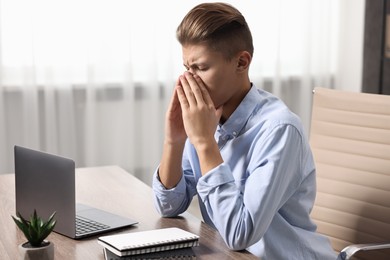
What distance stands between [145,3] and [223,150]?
2227mm

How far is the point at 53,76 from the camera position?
12.2 ft

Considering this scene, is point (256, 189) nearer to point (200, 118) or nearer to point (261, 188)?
point (261, 188)

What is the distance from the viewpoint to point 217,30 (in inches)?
66.8

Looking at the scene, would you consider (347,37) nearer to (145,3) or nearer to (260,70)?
(260,70)

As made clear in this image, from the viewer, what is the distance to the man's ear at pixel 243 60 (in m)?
1.73

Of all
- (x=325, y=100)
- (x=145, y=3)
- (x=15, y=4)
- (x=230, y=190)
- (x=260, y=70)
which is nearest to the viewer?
(x=230, y=190)


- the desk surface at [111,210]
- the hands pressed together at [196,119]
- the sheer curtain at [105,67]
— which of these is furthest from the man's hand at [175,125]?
the sheer curtain at [105,67]

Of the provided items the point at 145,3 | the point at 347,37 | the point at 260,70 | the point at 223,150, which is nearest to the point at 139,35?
the point at 145,3

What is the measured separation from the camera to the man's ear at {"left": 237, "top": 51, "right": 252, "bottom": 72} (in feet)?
5.66

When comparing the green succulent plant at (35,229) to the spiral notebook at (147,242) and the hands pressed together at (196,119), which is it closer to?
the spiral notebook at (147,242)

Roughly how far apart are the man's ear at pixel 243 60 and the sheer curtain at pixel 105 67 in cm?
211

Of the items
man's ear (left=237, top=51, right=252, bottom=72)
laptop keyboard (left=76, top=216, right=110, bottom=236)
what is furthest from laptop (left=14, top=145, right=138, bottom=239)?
man's ear (left=237, top=51, right=252, bottom=72)

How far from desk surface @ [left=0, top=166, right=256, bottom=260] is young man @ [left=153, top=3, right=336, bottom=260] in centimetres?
5

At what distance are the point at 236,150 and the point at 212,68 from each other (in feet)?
0.71
